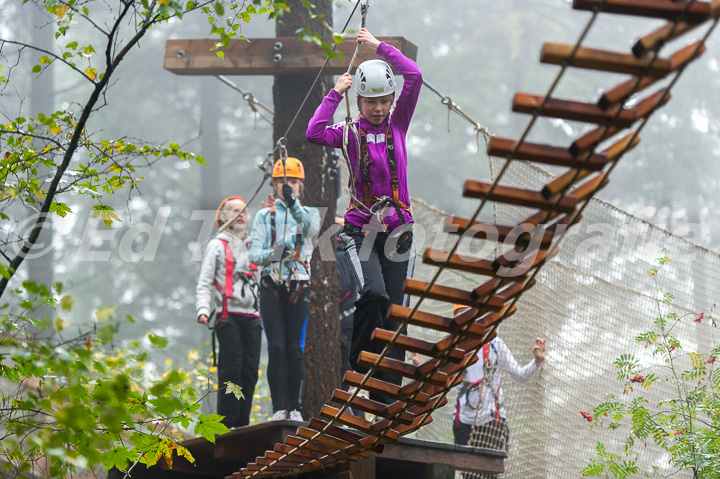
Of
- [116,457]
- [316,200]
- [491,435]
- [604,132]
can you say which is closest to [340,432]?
[116,457]

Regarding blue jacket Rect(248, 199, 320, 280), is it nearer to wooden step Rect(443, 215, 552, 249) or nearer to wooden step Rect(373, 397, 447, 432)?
wooden step Rect(373, 397, 447, 432)

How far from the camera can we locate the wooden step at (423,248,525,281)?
254cm

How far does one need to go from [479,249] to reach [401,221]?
450 cm

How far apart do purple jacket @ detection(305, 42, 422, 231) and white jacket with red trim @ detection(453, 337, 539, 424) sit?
2011 millimetres

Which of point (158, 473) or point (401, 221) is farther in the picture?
point (158, 473)

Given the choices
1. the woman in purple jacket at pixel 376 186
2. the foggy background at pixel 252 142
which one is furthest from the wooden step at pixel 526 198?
the foggy background at pixel 252 142

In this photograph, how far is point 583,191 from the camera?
2510mm

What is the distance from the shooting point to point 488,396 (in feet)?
17.8

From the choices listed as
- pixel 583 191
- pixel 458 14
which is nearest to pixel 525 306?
pixel 583 191

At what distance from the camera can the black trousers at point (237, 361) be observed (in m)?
5.00

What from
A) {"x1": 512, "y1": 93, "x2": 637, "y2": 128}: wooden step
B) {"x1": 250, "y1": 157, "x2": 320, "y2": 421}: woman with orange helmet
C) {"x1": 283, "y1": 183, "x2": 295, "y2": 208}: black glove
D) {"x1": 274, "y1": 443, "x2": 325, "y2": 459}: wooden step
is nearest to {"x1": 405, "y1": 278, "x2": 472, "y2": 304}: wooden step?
{"x1": 512, "y1": 93, "x2": 637, "y2": 128}: wooden step

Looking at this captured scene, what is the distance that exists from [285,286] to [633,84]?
Result: 3.00m

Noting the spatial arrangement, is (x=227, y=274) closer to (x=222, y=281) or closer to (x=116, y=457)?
(x=222, y=281)

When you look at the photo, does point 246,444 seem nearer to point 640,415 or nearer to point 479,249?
point 640,415
